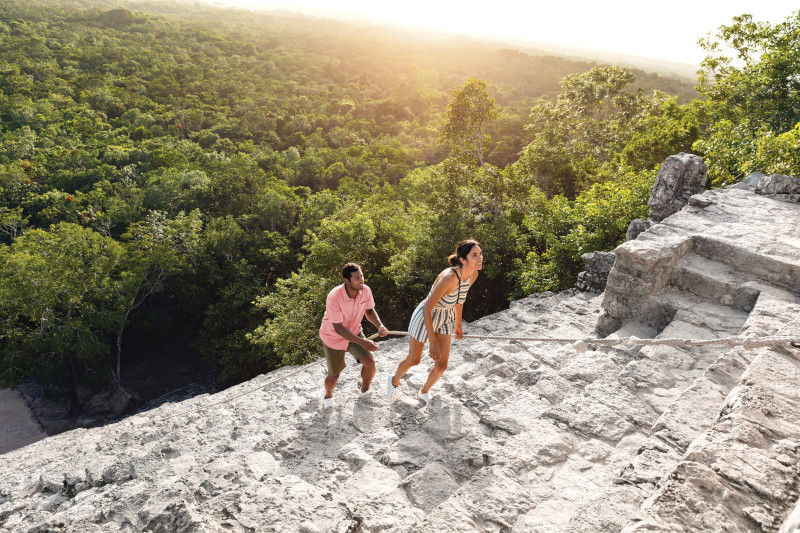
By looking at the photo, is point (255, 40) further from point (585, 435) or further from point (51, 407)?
point (585, 435)

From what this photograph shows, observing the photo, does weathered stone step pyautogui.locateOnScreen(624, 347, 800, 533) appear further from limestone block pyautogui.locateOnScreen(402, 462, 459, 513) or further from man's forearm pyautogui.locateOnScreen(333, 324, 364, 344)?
man's forearm pyautogui.locateOnScreen(333, 324, 364, 344)

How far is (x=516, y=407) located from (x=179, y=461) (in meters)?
3.03

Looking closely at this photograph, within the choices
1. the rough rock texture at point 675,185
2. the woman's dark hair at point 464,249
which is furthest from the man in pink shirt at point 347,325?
the rough rock texture at point 675,185

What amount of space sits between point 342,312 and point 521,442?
1.89 m

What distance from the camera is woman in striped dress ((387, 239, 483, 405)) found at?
12.9ft

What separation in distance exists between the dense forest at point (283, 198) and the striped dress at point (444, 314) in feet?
18.1

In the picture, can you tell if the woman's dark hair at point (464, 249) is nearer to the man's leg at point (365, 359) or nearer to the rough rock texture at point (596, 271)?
the man's leg at point (365, 359)

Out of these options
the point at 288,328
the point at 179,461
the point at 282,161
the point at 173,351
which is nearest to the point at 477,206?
the point at 288,328

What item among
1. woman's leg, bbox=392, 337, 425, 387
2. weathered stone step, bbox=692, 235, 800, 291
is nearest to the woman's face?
woman's leg, bbox=392, 337, 425, 387

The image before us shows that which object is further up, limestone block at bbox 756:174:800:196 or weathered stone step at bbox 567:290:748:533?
limestone block at bbox 756:174:800:196

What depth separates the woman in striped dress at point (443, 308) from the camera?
3.93m

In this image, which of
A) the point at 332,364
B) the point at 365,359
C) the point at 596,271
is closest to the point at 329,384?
the point at 332,364

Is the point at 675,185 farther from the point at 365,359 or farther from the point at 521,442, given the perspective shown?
the point at 365,359

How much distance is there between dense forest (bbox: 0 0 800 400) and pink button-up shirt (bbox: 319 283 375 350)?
571cm
